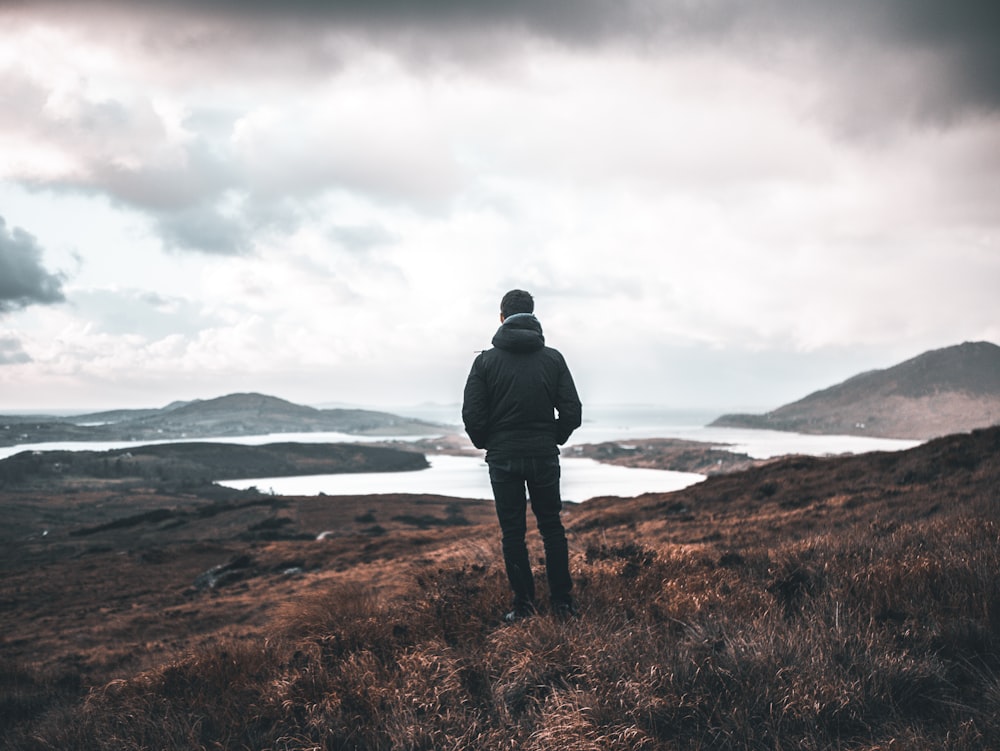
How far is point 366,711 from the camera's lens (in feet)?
14.3

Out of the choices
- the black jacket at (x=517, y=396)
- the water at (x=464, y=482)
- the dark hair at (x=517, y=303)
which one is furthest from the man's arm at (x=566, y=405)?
the water at (x=464, y=482)

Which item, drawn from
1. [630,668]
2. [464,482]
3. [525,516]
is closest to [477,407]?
[525,516]

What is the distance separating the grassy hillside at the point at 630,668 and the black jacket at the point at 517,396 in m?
1.85

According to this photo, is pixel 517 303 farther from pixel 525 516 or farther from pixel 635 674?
pixel 635 674

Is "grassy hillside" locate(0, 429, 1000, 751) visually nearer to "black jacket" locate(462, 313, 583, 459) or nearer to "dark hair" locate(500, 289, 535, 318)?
"black jacket" locate(462, 313, 583, 459)

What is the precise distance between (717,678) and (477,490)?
11345cm

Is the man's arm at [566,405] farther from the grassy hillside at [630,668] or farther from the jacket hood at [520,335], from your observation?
the grassy hillside at [630,668]

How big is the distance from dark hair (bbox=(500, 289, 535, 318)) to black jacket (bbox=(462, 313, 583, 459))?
8.5 inches

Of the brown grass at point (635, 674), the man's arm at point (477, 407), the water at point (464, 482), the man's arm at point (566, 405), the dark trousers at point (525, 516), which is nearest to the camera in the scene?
the brown grass at point (635, 674)

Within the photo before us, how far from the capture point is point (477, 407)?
6.20 m

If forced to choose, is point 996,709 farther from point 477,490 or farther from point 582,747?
point 477,490

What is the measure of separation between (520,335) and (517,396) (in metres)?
0.69

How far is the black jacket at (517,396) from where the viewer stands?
615 centimetres

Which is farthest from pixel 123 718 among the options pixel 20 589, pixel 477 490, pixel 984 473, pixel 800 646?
pixel 477 490
